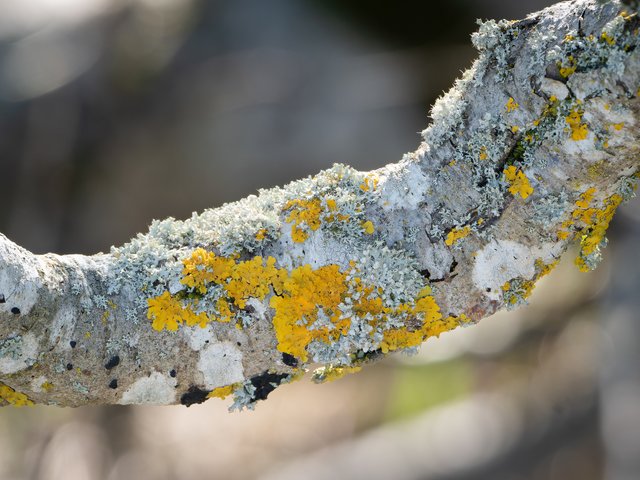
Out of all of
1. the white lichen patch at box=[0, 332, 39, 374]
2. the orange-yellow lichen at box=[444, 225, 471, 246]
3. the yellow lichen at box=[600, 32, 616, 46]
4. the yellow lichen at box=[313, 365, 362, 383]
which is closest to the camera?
the yellow lichen at box=[600, 32, 616, 46]

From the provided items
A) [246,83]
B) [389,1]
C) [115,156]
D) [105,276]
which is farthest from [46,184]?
[105,276]

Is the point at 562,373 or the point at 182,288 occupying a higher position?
the point at 562,373

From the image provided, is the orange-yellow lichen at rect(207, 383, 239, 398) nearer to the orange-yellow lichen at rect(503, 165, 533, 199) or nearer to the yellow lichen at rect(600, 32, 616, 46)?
the orange-yellow lichen at rect(503, 165, 533, 199)

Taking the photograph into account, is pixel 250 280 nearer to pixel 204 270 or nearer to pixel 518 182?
pixel 204 270

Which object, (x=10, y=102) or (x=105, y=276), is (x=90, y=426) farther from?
(x=105, y=276)

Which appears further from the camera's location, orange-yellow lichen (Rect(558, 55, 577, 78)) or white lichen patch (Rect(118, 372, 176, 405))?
white lichen patch (Rect(118, 372, 176, 405))

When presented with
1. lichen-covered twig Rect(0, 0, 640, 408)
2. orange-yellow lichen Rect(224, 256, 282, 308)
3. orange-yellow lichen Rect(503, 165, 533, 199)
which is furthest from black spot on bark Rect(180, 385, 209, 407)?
orange-yellow lichen Rect(503, 165, 533, 199)
